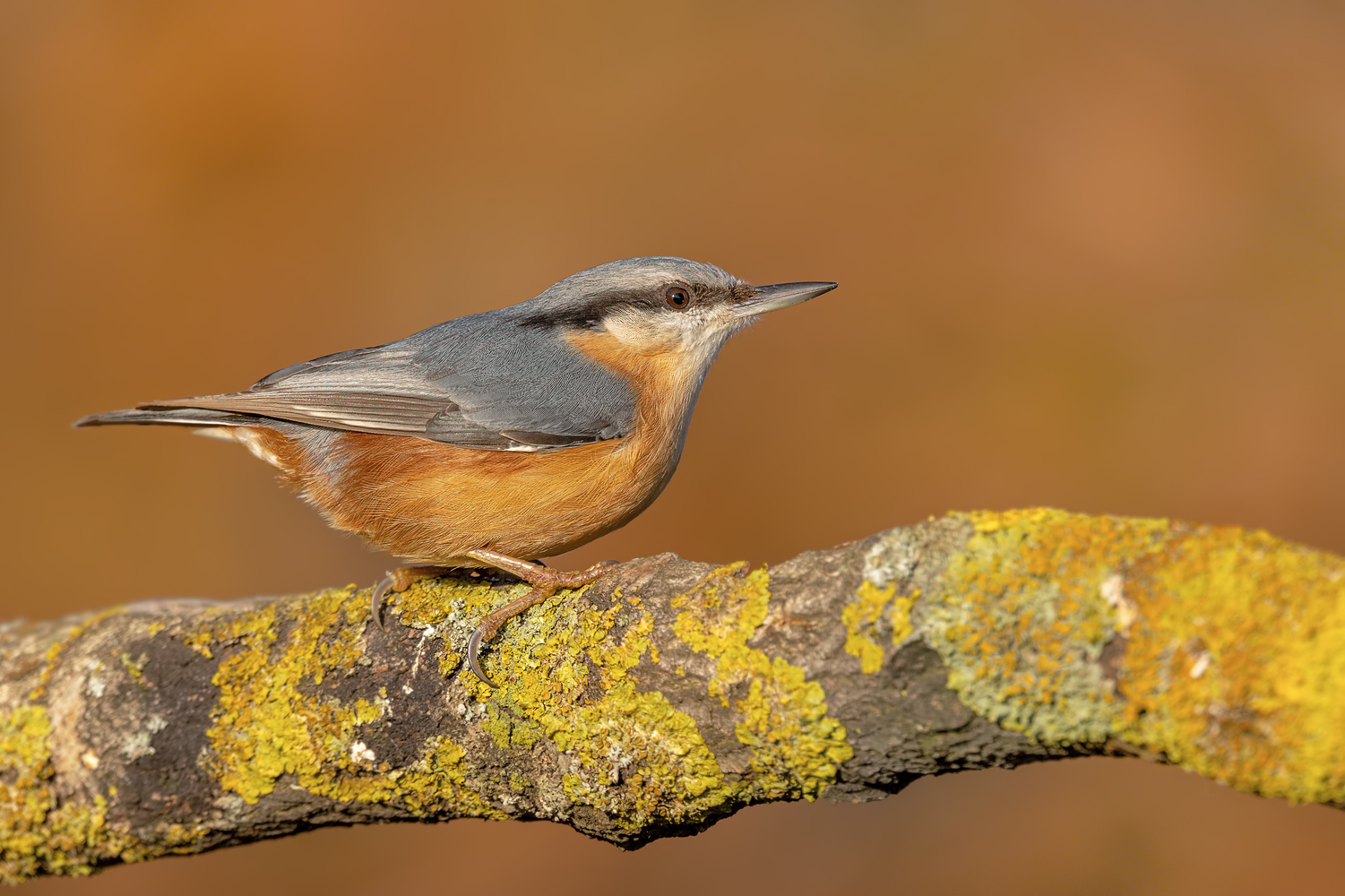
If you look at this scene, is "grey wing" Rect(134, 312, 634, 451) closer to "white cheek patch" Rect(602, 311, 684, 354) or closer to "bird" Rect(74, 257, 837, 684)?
"bird" Rect(74, 257, 837, 684)

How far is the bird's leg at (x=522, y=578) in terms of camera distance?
8.41 feet

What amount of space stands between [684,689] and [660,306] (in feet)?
6.43

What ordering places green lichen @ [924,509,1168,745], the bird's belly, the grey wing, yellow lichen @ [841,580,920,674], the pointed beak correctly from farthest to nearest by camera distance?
the pointed beak < the grey wing < the bird's belly < yellow lichen @ [841,580,920,674] < green lichen @ [924,509,1168,745]

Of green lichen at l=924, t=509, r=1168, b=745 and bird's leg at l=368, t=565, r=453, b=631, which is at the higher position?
green lichen at l=924, t=509, r=1168, b=745

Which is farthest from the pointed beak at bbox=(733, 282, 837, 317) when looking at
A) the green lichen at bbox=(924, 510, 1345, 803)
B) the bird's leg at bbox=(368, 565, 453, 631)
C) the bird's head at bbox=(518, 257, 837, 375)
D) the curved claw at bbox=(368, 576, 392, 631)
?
the green lichen at bbox=(924, 510, 1345, 803)

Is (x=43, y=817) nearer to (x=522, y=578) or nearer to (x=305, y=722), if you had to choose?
(x=305, y=722)

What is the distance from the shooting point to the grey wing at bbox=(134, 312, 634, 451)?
10.7 feet

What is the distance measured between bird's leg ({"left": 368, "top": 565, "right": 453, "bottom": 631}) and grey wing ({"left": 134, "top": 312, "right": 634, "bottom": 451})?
45 cm

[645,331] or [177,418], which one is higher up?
[645,331]

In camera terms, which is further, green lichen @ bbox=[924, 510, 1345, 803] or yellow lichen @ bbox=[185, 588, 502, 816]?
yellow lichen @ bbox=[185, 588, 502, 816]

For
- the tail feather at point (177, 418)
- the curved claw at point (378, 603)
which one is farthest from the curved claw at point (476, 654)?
the tail feather at point (177, 418)

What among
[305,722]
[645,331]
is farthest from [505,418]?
[305,722]

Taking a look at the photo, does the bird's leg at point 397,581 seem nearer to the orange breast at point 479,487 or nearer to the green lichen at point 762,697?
the orange breast at point 479,487

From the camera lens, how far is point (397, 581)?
10.0ft
